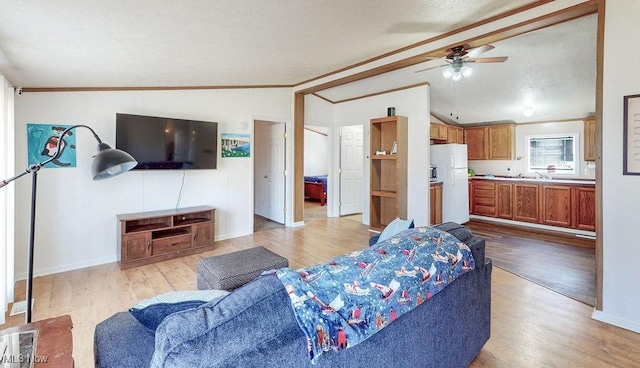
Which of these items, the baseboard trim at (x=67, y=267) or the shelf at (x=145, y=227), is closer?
the baseboard trim at (x=67, y=267)

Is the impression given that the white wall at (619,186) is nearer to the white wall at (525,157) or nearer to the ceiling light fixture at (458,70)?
the ceiling light fixture at (458,70)

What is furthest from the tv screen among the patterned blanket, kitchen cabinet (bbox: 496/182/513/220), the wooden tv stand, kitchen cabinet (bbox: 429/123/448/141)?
kitchen cabinet (bbox: 496/182/513/220)

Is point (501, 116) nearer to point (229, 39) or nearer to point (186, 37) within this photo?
point (229, 39)

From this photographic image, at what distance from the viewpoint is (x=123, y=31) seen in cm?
224

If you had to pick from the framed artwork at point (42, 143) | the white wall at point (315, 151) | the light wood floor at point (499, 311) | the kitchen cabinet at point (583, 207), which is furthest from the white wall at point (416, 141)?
the framed artwork at point (42, 143)

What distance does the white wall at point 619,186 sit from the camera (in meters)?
2.33

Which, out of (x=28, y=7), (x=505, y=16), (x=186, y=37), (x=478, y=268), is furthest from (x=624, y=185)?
(x=28, y=7)

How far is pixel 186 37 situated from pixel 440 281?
264cm

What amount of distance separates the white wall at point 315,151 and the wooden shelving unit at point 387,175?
4.35 metres

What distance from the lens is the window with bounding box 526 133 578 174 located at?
5762 mm

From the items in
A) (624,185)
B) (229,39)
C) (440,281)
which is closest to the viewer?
(440,281)

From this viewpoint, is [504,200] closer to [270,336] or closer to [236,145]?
[236,145]

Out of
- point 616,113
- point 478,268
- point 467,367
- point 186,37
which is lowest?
point 467,367

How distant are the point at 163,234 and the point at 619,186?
4.72 meters
